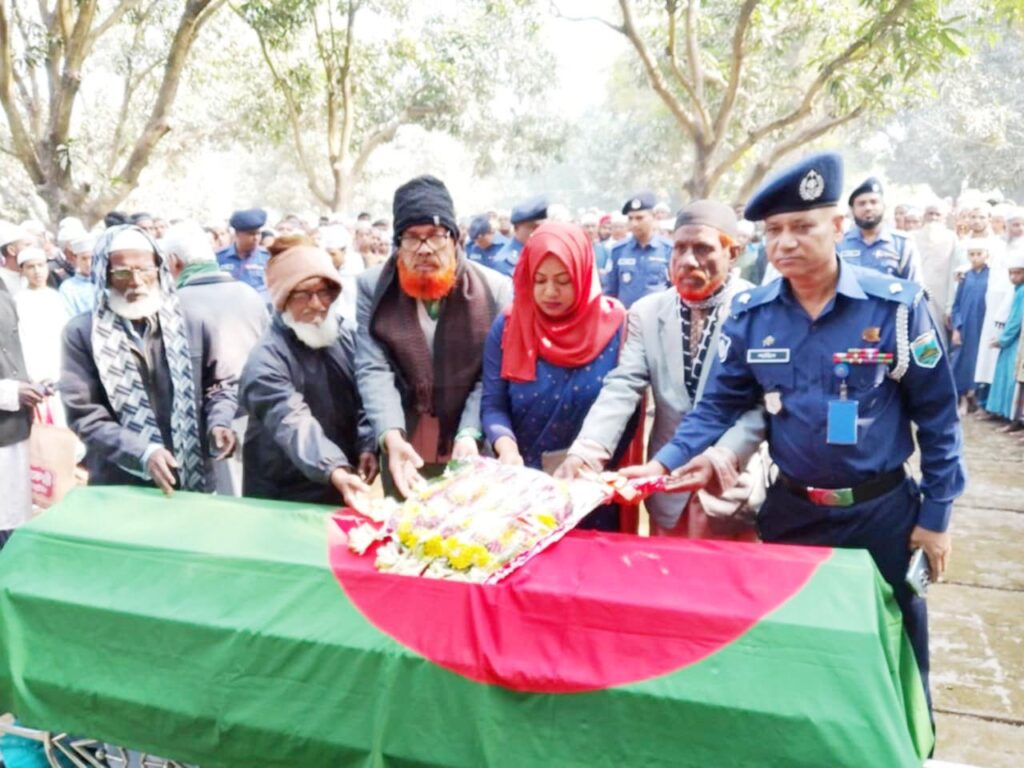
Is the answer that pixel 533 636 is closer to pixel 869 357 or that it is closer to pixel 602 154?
pixel 869 357

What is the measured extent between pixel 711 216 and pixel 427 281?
0.91 m

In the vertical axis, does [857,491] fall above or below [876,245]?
below

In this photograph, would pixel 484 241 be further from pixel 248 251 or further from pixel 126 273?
pixel 126 273

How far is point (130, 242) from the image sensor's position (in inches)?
110

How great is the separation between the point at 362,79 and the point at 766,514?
40.8 feet

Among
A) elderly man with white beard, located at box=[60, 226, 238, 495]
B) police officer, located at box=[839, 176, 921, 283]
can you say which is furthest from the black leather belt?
police officer, located at box=[839, 176, 921, 283]

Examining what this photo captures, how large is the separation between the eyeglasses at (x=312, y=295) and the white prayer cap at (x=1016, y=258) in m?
6.00

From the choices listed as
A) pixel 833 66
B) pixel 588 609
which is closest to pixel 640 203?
pixel 833 66

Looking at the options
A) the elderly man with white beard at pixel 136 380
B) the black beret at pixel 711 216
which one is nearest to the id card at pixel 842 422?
the black beret at pixel 711 216

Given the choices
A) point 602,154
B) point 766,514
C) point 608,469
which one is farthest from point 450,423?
point 602,154

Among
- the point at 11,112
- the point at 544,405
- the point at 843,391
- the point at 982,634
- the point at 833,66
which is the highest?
the point at 833,66

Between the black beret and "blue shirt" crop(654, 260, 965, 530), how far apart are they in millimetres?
411

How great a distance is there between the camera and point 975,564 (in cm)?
440

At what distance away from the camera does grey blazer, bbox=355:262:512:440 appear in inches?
107
